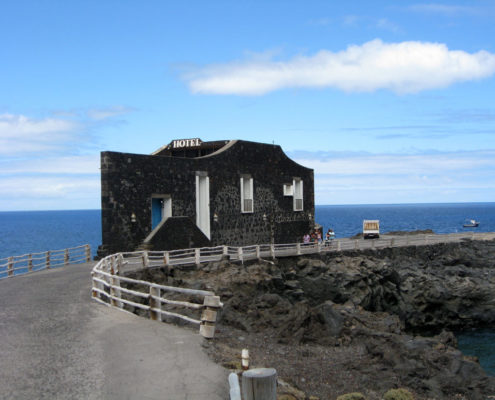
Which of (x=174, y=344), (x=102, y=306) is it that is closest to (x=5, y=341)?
(x=174, y=344)

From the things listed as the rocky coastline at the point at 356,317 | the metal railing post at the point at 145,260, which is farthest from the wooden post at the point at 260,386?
the metal railing post at the point at 145,260

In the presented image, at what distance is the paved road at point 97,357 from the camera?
844 centimetres

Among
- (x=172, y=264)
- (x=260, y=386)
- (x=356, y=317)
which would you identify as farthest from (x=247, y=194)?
(x=260, y=386)

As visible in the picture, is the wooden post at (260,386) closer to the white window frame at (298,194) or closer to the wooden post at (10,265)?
the wooden post at (10,265)

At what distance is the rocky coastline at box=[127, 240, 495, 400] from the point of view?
39.2ft

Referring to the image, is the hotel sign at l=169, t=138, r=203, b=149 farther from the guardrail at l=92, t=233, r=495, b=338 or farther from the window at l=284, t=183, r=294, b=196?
the guardrail at l=92, t=233, r=495, b=338

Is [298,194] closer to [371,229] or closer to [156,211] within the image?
[371,229]

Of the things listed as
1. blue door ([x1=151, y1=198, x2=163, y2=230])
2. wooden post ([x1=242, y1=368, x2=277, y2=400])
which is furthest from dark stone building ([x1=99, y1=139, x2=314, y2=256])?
wooden post ([x1=242, y1=368, x2=277, y2=400])

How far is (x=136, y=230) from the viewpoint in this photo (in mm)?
29141

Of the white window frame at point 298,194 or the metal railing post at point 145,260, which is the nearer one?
the metal railing post at point 145,260

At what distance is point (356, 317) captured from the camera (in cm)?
1816

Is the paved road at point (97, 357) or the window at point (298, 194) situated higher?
the window at point (298, 194)

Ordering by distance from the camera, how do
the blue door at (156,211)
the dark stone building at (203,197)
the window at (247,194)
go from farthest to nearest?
the window at (247,194) < the blue door at (156,211) < the dark stone building at (203,197)

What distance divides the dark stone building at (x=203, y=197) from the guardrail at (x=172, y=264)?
1.07m
